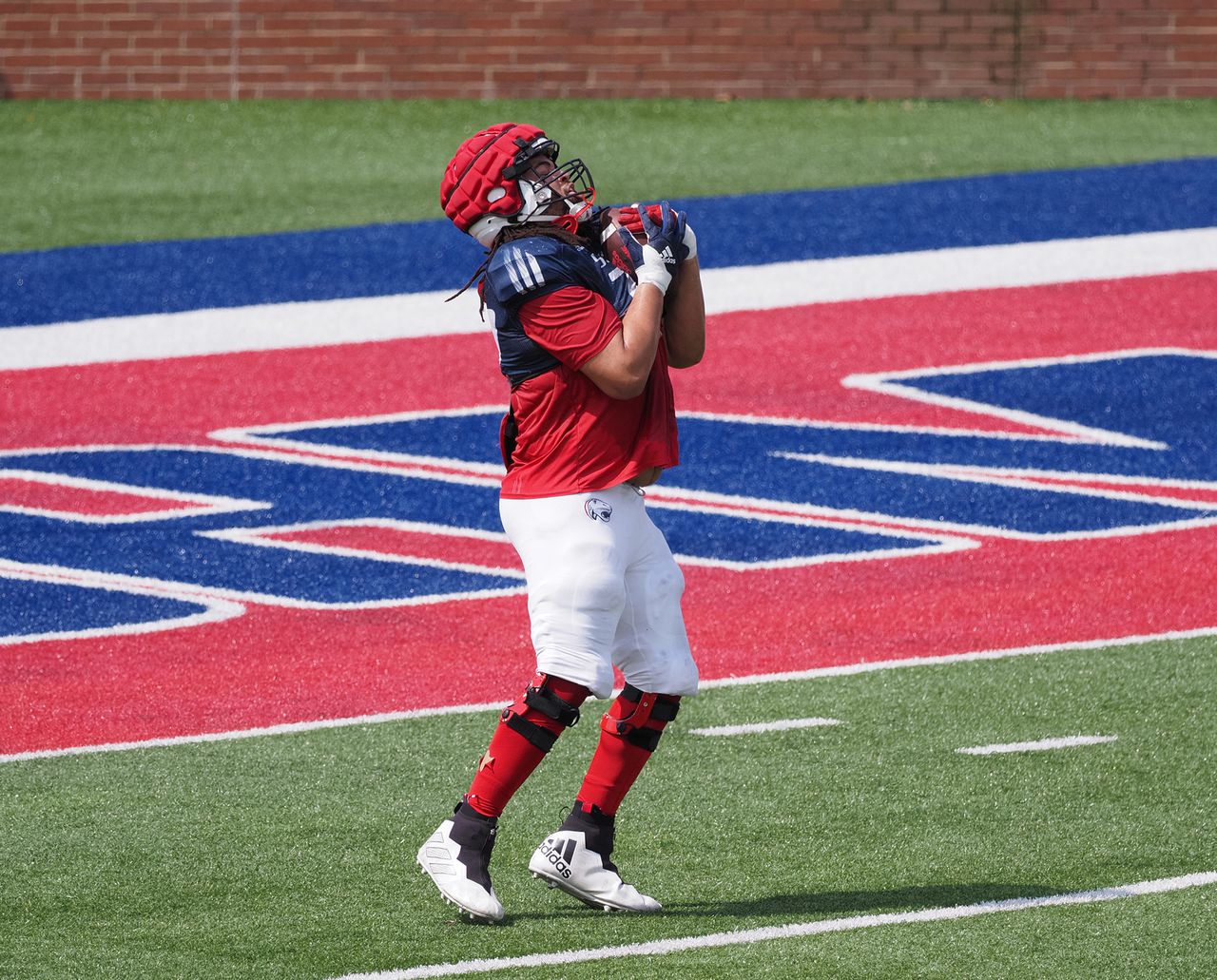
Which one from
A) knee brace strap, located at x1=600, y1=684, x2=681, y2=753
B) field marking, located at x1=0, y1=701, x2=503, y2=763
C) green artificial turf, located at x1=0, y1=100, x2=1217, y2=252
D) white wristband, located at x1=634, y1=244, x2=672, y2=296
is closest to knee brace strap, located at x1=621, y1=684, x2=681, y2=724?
knee brace strap, located at x1=600, y1=684, x2=681, y2=753

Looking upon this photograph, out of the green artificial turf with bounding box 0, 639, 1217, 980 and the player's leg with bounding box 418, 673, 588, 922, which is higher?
the player's leg with bounding box 418, 673, 588, 922

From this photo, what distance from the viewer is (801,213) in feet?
52.3

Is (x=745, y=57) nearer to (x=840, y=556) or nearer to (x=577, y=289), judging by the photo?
(x=840, y=556)

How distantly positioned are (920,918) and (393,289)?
31.9ft

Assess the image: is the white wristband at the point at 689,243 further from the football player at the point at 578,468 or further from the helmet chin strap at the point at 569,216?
the helmet chin strap at the point at 569,216

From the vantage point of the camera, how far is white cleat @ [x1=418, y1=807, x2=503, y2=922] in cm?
505

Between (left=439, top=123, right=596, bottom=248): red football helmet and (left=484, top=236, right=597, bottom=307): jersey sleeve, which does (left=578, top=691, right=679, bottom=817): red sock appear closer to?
(left=484, top=236, right=597, bottom=307): jersey sleeve

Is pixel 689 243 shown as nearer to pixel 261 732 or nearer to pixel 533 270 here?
pixel 533 270

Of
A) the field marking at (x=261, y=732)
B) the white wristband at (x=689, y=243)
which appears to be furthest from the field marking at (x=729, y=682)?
the white wristband at (x=689, y=243)

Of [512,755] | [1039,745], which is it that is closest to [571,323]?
[512,755]

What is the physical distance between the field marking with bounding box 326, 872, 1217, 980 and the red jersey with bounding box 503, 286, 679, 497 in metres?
1.12

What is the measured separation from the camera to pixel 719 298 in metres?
14.0

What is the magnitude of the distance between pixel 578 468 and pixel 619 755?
748 millimetres

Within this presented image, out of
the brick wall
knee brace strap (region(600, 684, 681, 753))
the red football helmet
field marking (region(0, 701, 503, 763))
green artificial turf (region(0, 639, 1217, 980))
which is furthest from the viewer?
the brick wall
